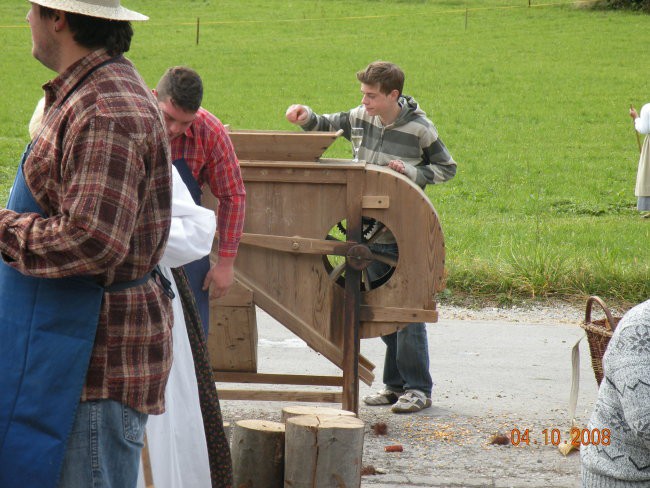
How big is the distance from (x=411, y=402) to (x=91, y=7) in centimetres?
338

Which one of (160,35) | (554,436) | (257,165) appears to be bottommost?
(554,436)

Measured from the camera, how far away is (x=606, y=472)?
113 inches

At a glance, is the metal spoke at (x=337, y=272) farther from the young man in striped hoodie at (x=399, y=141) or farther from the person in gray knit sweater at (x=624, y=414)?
the person in gray knit sweater at (x=624, y=414)

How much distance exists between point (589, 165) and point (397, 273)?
498 inches

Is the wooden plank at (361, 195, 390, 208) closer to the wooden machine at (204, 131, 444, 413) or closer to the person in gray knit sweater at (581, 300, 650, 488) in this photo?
the wooden machine at (204, 131, 444, 413)

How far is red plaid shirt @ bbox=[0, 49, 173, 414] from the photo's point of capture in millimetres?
2113

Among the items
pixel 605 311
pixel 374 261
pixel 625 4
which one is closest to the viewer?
pixel 605 311

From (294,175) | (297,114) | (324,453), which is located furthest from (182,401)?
(297,114)

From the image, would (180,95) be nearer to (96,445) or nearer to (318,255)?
(318,255)

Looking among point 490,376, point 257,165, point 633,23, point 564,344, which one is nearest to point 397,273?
point 257,165

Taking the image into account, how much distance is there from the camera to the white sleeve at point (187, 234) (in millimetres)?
3062

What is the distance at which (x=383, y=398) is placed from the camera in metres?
5.37

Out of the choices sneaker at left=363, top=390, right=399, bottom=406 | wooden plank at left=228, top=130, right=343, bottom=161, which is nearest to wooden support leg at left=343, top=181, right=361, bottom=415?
wooden plank at left=228, top=130, right=343, bottom=161

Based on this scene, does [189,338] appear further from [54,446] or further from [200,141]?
[54,446]
